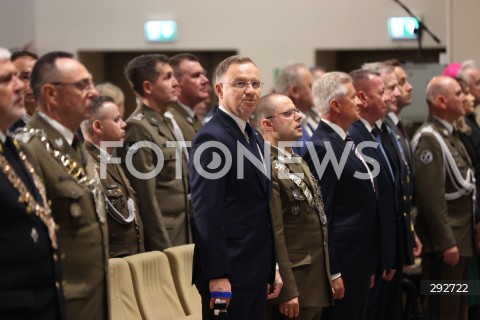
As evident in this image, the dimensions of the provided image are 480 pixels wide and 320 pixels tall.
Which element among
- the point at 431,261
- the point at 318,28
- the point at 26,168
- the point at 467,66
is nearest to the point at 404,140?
the point at 431,261

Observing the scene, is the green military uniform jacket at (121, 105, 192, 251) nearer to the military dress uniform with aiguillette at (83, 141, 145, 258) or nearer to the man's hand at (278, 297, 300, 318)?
the military dress uniform with aiguillette at (83, 141, 145, 258)

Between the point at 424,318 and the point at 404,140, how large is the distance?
1.13 meters

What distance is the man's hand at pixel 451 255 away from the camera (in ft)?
19.6

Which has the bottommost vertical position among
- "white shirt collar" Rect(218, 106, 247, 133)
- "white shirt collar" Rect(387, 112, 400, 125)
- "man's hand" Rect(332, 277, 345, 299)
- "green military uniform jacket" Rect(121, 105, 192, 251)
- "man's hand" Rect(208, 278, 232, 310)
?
"man's hand" Rect(332, 277, 345, 299)

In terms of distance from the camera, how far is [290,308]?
418cm

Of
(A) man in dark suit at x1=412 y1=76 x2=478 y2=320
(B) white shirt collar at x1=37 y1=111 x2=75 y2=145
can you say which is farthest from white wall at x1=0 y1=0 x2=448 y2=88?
(B) white shirt collar at x1=37 y1=111 x2=75 y2=145

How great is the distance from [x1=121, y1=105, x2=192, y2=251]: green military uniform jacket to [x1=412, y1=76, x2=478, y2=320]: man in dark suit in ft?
4.99

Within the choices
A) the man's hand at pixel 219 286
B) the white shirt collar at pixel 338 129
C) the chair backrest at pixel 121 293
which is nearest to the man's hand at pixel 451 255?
the white shirt collar at pixel 338 129

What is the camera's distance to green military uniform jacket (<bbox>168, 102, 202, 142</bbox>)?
225 inches

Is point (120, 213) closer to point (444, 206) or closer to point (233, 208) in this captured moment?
point (233, 208)

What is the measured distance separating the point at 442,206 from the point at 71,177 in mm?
3190

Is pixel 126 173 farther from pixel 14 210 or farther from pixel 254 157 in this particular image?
pixel 14 210

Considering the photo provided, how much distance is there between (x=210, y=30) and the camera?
10492mm

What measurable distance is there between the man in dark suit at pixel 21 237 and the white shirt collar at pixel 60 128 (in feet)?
0.97
